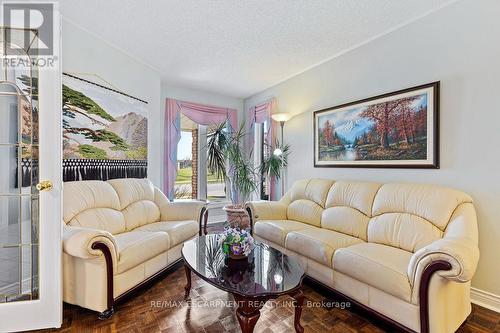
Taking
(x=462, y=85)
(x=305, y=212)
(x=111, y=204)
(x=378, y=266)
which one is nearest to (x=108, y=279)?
(x=111, y=204)

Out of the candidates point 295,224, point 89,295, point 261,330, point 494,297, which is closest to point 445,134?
point 494,297

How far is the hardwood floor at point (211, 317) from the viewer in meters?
1.80

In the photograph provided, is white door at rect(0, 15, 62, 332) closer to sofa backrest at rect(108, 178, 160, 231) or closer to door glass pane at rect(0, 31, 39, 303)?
door glass pane at rect(0, 31, 39, 303)

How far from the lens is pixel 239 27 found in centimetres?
266

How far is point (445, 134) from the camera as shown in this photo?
2.30 meters

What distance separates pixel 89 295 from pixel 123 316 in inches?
12.0

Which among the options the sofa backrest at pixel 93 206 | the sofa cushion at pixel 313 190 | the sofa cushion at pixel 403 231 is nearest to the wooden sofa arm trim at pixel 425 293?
the sofa cushion at pixel 403 231

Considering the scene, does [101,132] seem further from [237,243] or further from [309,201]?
[309,201]

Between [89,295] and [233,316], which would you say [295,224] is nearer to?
[233,316]

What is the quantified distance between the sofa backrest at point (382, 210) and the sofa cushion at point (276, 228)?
255 millimetres

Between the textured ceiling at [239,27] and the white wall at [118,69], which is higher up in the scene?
the textured ceiling at [239,27]

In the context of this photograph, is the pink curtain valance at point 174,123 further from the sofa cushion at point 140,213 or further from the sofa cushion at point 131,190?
the sofa cushion at point 140,213

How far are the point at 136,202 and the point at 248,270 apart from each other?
76.3 inches

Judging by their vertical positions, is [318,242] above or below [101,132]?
below
